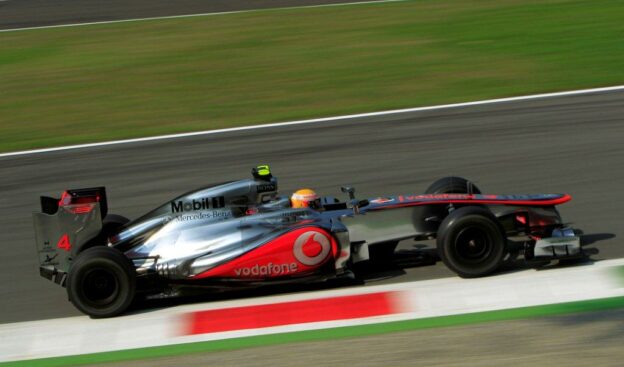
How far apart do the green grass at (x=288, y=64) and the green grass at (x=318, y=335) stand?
7.68 m

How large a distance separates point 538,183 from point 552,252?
299 centimetres

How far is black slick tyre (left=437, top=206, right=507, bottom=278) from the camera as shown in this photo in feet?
23.9

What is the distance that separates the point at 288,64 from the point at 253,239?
36.5 ft

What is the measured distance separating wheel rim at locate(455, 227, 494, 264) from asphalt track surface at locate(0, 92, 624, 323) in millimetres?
1396

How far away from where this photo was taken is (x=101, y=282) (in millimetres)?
7191

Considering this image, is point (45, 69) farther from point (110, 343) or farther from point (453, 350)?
point (453, 350)

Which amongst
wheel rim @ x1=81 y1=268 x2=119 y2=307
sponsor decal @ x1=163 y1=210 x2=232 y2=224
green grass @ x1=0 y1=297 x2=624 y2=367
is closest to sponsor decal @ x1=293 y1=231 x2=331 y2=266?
sponsor decal @ x1=163 y1=210 x2=232 y2=224

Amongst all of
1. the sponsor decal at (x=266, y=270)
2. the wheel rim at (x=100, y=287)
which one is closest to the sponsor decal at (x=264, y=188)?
the sponsor decal at (x=266, y=270)

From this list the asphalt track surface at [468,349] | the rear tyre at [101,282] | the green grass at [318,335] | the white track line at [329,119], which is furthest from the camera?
the white track line at [329,119]

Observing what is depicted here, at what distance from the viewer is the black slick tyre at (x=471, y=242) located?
7.29 metres

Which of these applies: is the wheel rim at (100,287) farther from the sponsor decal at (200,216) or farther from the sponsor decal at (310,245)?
the sponsor decal at (310,245)

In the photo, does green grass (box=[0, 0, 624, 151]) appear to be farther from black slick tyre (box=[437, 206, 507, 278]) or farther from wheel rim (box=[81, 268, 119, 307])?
black slick tyre (box=[437, 206, 507, 278])

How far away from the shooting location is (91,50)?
2083cm

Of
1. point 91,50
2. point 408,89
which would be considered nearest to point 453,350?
point 408,89
